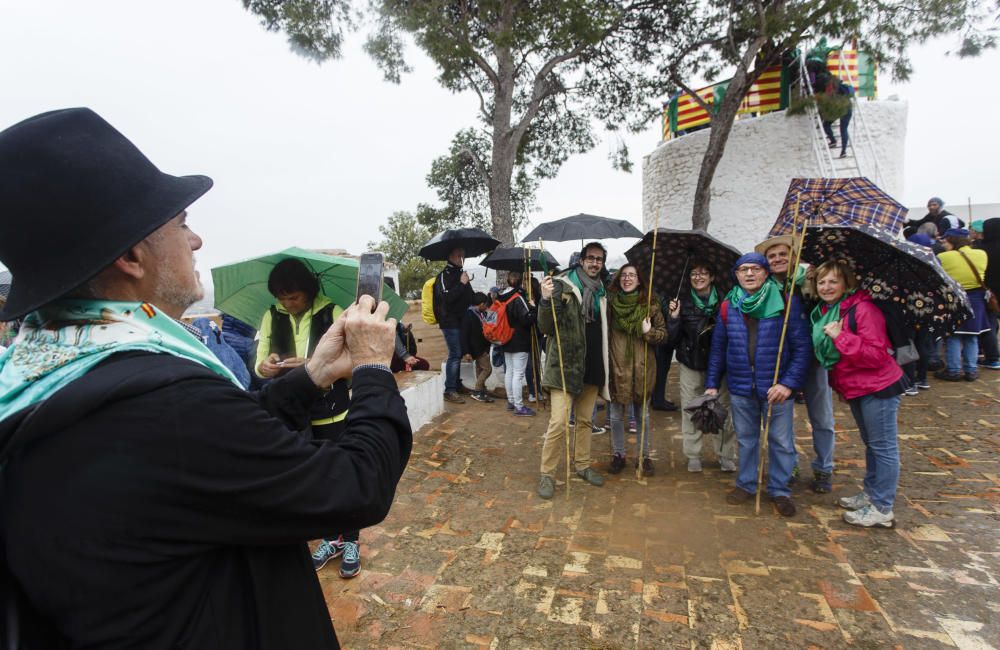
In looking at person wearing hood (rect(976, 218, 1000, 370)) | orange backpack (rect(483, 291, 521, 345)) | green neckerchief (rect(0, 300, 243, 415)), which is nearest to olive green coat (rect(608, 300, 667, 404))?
orange backpack (rect(483, 291, 521, 345))

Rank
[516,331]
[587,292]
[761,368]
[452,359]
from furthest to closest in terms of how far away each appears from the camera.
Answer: [452,359] < [516,331] < [587,292] < [761,368]

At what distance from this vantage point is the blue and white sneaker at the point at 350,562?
3174mm

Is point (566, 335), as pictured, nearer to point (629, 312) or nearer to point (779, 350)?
point (629, 312)

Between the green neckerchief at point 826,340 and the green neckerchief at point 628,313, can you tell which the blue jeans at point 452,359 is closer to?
the green neckerchief at point 628,313

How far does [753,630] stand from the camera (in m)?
2.61

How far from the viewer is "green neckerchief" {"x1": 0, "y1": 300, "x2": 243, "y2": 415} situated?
86cm

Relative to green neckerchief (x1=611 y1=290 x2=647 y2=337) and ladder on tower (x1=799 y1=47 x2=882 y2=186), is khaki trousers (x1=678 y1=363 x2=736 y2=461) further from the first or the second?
ladder on tower (x1=799 y1=47 x2=882 y2=186)

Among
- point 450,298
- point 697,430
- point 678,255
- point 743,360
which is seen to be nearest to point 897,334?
point 743,360

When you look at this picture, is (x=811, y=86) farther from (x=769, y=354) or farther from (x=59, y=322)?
(x=59, y=322)

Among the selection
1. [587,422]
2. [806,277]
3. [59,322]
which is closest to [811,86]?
[806,277]

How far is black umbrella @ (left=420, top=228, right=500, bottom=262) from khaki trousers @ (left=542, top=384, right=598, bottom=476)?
9.70ft

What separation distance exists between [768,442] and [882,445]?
72cm

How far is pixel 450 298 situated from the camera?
23.3ft

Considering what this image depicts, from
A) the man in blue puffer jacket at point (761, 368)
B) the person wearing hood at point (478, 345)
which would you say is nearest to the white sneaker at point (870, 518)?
the man in blue puffer jacket at point (761, 368)
